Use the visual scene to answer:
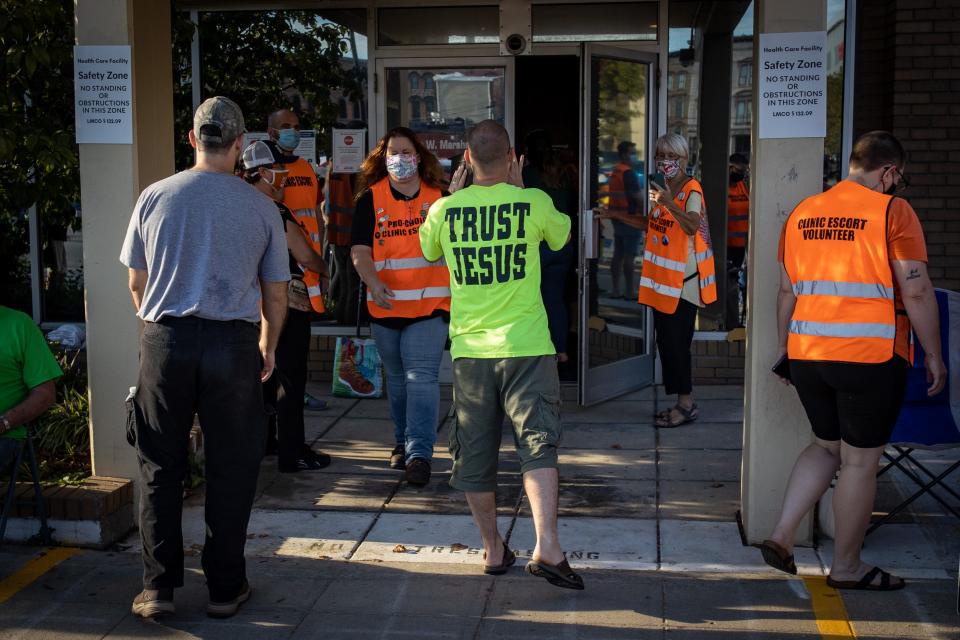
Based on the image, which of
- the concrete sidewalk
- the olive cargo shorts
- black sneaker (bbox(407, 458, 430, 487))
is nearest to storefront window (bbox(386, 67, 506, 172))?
the concrete sidewalk

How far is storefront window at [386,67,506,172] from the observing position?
29.6 feet

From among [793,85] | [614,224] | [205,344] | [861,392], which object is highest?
[793,85]

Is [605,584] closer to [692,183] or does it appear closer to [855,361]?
[855,361]

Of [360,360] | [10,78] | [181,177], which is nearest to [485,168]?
[181,177]

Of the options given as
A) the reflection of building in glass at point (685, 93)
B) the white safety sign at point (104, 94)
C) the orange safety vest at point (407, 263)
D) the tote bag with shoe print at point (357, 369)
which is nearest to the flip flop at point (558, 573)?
the orange safety vest at point (407, 263)

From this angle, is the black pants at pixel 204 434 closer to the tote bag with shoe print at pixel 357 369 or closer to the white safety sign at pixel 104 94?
the white safety sign at pixel 104 94

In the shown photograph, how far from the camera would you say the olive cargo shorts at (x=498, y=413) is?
477 centimetres

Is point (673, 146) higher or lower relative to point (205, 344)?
higher

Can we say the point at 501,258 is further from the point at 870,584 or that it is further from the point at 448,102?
the point at 448,102

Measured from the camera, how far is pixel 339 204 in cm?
914

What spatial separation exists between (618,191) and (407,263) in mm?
2488

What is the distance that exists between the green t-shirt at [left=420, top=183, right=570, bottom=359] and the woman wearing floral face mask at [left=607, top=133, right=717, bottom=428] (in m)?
2.72

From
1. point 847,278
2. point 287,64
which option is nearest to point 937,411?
point 847,278

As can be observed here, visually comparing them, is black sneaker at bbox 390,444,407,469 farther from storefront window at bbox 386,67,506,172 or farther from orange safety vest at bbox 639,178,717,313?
storefront window at bbox 386,67,506,172
